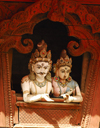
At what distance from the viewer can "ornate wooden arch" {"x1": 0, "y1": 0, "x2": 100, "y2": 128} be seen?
356 centimetres

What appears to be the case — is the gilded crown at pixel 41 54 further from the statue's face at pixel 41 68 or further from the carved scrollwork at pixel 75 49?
the carved scrollwork at pixel 75 49

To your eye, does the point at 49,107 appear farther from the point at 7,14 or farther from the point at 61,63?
the point at 7,14

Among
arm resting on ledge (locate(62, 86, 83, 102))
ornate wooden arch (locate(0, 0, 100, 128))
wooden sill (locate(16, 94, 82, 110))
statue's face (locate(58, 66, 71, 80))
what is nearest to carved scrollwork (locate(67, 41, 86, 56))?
ornate wooden arch (locate(0, 0, 100, 128))

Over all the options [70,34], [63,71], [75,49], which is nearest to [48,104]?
[63,71]

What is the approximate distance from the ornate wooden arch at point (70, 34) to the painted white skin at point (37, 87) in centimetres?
21

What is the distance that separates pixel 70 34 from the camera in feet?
12.2

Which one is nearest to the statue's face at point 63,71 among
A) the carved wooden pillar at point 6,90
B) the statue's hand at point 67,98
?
the statue's hand at point 67,98

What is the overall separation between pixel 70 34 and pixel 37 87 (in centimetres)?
78

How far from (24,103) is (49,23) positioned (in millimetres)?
1198

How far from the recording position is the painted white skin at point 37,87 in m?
3.64

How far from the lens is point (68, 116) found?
380cm

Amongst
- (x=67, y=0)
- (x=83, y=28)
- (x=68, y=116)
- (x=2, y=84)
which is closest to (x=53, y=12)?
(x=67, y=0)

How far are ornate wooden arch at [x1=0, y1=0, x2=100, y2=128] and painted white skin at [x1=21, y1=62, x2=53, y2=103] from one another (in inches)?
8.3

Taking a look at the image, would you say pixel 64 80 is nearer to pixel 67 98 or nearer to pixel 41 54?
pixel 67 98
